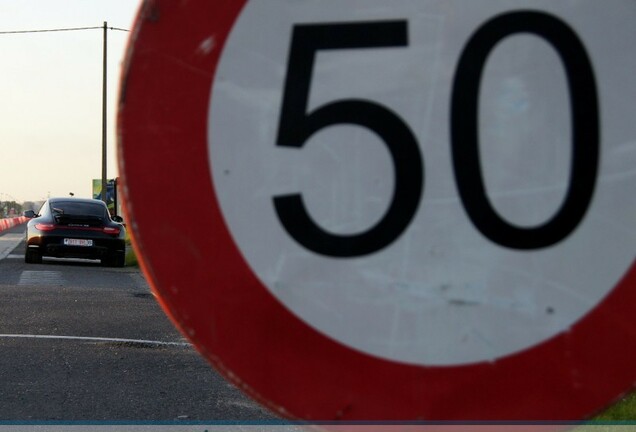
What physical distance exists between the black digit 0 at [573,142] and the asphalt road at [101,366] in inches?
207

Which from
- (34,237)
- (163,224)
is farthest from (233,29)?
(34,237)

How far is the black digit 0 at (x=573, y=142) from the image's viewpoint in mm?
1353

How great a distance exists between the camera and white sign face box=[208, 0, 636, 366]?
1347mm

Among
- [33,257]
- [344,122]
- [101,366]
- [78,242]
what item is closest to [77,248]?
[78,242]

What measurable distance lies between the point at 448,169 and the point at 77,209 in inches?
806

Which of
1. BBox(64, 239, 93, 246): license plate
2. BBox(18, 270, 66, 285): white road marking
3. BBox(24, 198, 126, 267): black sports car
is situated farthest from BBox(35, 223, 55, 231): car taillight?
BBox(18, 270, 66, 285): white road marking

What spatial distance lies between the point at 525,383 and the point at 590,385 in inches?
2.9

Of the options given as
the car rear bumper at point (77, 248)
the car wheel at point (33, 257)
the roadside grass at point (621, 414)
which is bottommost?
the car wheel at point (33, 257)

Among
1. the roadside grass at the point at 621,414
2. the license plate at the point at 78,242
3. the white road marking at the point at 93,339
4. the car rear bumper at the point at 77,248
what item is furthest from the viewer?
the license plate at the point at 78,242

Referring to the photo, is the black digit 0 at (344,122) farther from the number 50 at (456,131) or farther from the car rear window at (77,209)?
the car rear window at (77,209)

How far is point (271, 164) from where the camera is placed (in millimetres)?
1338

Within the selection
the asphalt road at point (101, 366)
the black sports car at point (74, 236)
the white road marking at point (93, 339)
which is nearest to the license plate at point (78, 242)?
the black sports car at point (74, 236)

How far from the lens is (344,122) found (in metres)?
1.36

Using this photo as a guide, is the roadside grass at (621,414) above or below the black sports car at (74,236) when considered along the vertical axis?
above
